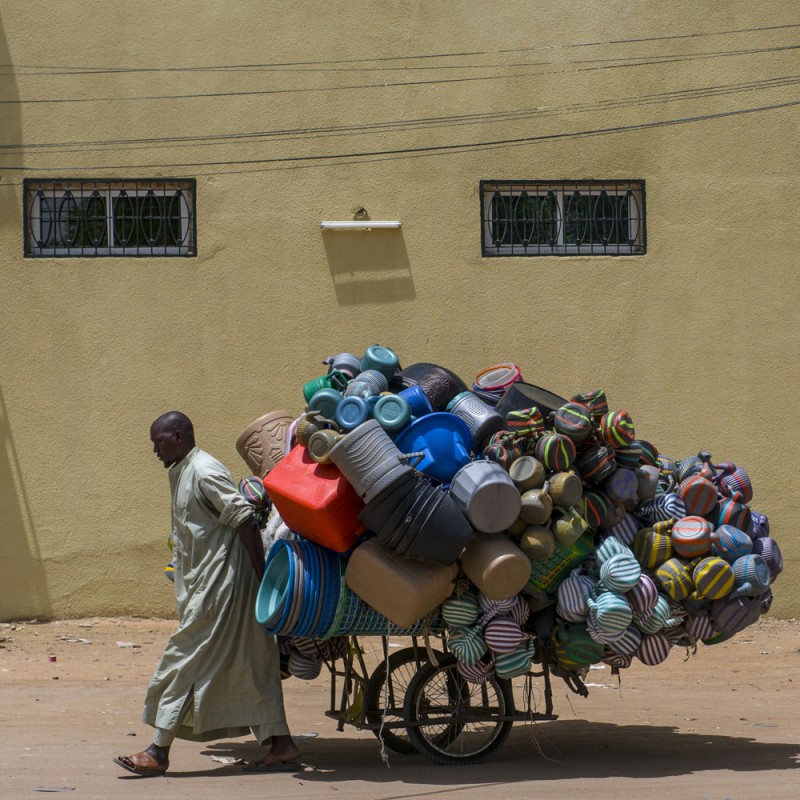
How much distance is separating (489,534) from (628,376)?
5007mm

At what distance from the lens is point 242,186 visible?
32.8 feet

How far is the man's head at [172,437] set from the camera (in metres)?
5.79

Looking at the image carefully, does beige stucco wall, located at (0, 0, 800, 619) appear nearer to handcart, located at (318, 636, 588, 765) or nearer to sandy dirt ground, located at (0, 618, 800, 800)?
sandy dirt ground, located at (0, 618, 800, 800)

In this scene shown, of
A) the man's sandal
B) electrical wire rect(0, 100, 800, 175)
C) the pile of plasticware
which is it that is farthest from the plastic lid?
electrical wire rect(0, 100, 800, 175)

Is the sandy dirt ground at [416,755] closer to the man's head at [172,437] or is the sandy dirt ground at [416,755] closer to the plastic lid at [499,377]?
the man's head at [172,437]

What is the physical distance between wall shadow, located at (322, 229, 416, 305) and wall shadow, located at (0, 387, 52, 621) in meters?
2.87

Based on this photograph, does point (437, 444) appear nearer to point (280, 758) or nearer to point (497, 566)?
point (497, 566)

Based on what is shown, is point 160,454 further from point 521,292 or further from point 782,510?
point 782,510

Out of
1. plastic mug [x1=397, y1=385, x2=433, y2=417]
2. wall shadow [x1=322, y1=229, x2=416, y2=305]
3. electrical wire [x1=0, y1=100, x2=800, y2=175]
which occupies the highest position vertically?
electrical wire [x1=0, y1=100, x2=800, y2=175]

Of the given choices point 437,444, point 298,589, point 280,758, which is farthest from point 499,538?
point 280,758

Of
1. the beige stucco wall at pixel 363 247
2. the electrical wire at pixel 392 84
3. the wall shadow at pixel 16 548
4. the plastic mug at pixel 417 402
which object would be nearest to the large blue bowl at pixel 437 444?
the plastic mug at pixel 417 402

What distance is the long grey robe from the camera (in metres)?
5.62

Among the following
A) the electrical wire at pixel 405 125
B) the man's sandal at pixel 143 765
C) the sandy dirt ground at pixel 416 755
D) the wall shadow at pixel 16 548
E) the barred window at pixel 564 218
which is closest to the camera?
the sandy dirt ground at pixel 416 755

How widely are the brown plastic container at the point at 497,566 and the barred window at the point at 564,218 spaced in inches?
201
